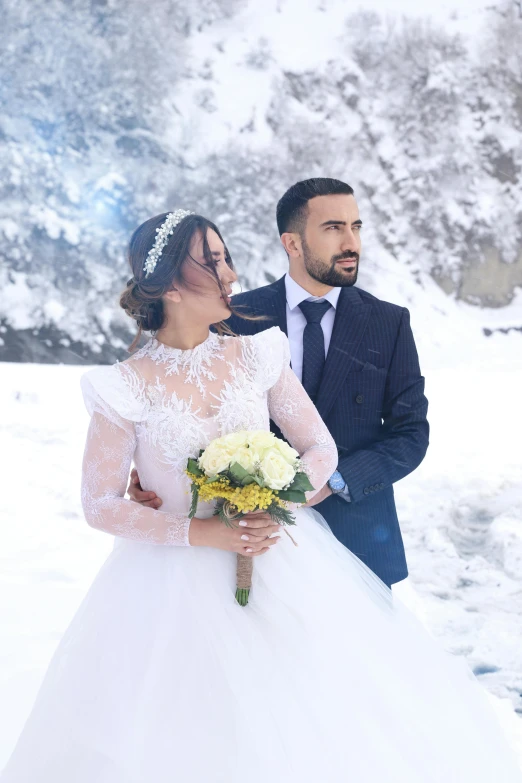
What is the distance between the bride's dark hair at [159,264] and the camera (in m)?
2.17

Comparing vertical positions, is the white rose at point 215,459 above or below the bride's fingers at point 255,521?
above

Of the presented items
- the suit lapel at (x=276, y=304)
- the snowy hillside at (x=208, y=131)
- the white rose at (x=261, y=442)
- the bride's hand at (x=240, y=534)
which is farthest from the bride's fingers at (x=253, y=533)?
the snowy hillside at (x=208, y=131)

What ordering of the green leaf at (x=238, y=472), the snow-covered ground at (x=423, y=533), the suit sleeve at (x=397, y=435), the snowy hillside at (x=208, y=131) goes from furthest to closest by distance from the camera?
the snowy hillside at (x=208, y=131) → the snow-covered ground at (x=423, y=533) → the suit sleeve at (x=397, y=435) → the green leaf at (x=238, y=472)

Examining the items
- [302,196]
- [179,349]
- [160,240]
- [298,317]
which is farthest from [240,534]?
[302,196]

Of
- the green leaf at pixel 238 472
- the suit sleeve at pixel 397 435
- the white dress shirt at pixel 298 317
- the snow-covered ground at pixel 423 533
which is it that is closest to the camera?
the green leaf at pixel 238 472

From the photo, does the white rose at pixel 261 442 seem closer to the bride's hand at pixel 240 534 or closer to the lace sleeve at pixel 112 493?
the bride's hand at pixel 240 534

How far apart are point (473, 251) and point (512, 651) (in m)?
11.4

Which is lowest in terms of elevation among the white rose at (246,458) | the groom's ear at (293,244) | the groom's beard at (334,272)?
the white rose at (246,458)

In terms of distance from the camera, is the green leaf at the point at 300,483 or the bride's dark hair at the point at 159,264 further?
the bride's dark hair at the point at 159,264

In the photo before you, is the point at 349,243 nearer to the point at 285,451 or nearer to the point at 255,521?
the point at 285,451

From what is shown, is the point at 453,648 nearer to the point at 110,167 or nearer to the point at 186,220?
the point at 186,220

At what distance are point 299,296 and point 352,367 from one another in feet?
1.08

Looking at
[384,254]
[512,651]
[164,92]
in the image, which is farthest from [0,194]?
[512,651]

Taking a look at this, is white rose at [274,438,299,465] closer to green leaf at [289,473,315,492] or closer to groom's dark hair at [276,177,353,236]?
green leaf at [289,473,315,492]
